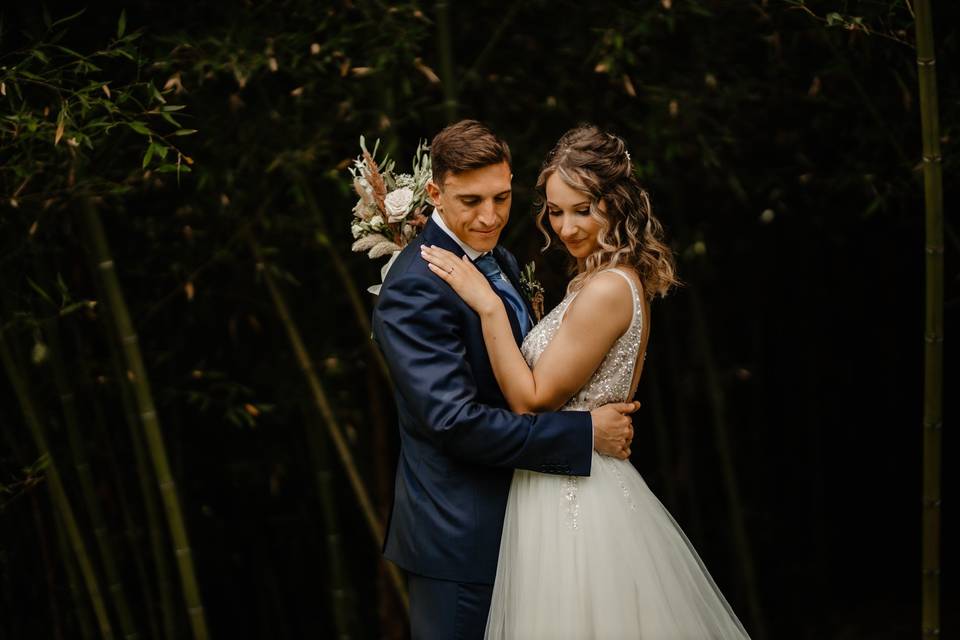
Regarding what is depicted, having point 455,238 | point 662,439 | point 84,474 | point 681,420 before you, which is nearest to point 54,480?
point 84,474

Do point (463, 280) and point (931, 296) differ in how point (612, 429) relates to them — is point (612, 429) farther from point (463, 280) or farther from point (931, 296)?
point (931, 296)

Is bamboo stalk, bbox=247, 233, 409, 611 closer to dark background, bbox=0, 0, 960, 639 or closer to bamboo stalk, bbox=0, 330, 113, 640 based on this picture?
dark background, bbox=0, 0, 960, 639

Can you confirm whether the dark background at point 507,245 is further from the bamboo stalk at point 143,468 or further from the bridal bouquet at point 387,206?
the bridal bouquet at point 387,206

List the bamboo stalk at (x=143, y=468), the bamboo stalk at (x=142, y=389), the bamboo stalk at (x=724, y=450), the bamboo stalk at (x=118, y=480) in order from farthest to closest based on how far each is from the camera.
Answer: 1. the bamboo stalk at (x=724, y=450)
2. the bamboo stalk at (x=118, y=480)
3. the bamboo stalk at (x=143, y=468)
4. the bamboo stalk at (x=142, y=389)

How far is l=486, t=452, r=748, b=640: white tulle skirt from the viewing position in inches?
84.7

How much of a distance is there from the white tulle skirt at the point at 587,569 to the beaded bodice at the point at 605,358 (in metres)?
0.13

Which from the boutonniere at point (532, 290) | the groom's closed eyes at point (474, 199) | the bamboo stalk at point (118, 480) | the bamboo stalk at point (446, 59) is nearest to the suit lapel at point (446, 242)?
the groom's closed eyes at point (474, 199)

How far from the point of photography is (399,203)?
89.7 inches

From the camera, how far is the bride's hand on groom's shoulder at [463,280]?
213 cm

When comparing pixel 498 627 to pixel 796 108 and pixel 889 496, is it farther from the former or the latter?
pixel 889 496

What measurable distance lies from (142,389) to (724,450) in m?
2.15

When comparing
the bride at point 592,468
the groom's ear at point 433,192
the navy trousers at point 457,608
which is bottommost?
the navy trousers at point 457,608

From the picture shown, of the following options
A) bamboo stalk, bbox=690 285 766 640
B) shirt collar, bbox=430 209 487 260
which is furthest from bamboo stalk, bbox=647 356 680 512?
shirt collar, bbox=430 209 487 260

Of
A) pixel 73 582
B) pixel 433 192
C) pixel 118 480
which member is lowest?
pixel 73 582
